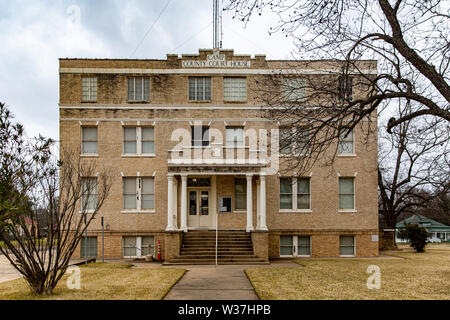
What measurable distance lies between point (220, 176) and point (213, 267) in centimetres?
698

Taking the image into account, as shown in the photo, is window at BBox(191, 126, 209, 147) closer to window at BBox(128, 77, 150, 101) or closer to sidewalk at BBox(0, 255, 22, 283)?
window at BBox(128, 77, 150, 101)

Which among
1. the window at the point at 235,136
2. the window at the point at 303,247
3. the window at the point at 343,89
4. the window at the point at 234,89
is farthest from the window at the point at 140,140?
the window at the point at 343,89

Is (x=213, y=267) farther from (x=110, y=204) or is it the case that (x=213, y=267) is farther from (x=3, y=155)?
(x=3, y=155)

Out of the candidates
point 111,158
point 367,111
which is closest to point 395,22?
point 367,111

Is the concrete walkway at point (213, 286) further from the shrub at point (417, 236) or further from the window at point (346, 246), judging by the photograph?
the shrub at point (417, 236)

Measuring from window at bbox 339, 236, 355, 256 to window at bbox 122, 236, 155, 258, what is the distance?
10.7 meters

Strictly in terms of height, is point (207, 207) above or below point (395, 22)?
below

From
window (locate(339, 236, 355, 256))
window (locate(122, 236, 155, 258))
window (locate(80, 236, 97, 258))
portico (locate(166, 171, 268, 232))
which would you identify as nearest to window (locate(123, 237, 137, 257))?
window (locate(122, 236, 155, 258))

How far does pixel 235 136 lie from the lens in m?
26.2

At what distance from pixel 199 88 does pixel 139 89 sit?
349 centimetres

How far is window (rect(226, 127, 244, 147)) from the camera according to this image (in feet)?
85.7

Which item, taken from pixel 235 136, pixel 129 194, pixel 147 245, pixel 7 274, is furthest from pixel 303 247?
pixel 7 274

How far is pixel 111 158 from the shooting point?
26.1 meters

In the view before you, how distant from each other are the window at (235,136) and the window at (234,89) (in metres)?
1.76
